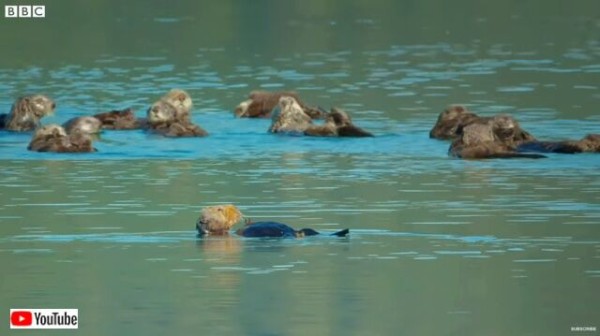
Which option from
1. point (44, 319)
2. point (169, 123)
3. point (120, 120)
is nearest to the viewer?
point (44, 319)

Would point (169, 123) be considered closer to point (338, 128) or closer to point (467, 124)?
point (338, 128)

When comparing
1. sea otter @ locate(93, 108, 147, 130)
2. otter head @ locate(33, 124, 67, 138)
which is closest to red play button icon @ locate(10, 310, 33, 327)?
otter head @ locate(33, 124, 67, 138)

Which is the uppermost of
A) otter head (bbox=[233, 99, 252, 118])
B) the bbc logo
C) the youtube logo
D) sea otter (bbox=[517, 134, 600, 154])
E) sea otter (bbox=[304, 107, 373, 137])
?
the bbc logo

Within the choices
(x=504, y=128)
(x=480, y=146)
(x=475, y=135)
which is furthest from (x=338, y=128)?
(x=480, y=146)

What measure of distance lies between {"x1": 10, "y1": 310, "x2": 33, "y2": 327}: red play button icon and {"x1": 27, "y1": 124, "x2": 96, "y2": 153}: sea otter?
1230 cm

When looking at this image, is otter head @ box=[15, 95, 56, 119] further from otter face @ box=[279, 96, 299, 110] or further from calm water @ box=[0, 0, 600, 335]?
otter face @ box=[279, 96, 299, 110]

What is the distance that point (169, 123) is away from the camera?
32812 mm

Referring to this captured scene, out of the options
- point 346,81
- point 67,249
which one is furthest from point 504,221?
point 346,81

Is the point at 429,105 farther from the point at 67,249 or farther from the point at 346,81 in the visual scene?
the point at 67,249

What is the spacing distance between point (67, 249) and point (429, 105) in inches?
613

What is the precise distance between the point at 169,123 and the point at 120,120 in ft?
3.14

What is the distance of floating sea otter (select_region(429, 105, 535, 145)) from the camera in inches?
1176

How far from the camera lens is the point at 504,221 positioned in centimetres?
2327

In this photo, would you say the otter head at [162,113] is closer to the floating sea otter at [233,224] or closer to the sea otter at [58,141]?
the sea otter at [58,141]
